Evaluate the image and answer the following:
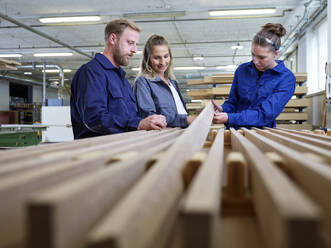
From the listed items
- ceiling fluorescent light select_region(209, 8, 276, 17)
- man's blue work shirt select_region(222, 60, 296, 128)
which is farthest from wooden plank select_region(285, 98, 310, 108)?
man's blue work shirt select_region(222, 60, 296, 128)

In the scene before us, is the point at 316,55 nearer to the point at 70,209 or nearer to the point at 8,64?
the point at 8,64

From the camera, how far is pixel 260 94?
9.22 ft

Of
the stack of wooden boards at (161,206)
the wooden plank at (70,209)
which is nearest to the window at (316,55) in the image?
the stack of wooden boards at (161,206)

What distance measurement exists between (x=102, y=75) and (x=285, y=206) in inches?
83.5

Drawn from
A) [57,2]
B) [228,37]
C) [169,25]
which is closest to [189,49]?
[228,37]

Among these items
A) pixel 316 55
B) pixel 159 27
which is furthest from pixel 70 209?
pixel 159 27

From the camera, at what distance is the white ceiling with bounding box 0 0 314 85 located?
8.73m

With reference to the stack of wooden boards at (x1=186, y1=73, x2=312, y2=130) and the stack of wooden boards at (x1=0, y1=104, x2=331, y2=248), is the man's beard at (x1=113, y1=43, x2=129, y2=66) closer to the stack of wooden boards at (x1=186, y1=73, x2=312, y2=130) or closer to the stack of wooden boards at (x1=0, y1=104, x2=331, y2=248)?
the stack of wooden boards at (x1=0, y1=104, x2=331, y2=248)

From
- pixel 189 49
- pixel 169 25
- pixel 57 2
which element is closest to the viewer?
pixel 57 2

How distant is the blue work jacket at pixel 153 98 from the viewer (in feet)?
8.95

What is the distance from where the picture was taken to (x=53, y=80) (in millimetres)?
23984

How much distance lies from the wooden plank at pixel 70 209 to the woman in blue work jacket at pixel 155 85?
218cm

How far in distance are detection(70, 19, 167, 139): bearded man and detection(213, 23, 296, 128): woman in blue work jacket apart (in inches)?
29.2

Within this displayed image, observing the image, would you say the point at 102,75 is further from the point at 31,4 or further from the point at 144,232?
the point at 31,4
